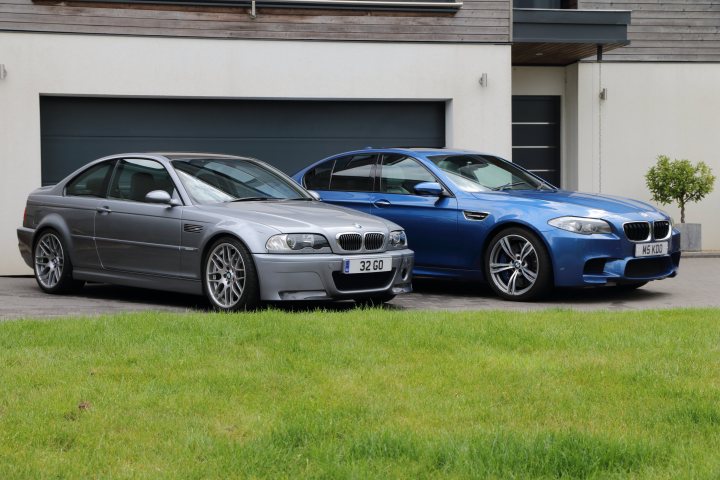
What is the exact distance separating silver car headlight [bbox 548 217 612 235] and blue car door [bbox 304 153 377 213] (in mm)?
2258

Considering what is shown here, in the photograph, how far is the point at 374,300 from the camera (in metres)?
10.9

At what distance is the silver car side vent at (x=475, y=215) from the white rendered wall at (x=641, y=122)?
7.97 meters

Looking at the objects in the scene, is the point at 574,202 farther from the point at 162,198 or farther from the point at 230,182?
the point at 162,198

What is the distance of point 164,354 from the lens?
6887 millimetres

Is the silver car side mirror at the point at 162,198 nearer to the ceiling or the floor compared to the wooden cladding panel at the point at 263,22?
nearer to the floor

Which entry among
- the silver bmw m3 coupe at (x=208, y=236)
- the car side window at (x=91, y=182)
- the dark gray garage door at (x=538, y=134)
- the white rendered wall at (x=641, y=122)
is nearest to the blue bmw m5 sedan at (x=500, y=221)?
the silver bmw m3 coupe at (x=208, y=236)

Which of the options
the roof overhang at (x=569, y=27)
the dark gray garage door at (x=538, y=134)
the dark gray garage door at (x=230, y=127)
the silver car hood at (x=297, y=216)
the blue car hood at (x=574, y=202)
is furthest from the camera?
the dark gray garage door at (x=538, y=134)

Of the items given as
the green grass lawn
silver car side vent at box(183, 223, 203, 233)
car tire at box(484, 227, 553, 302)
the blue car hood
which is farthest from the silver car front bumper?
the blue car hood

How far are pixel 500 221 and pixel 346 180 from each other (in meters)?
2.14

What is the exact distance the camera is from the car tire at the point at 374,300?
33.4 feet

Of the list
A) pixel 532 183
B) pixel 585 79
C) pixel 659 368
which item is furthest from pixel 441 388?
pixel 585 79

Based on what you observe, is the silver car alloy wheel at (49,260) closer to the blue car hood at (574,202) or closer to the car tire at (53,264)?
Result: the car tire at (53,264)

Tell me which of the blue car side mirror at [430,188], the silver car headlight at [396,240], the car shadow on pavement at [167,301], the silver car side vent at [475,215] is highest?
the blue car side mirror at [430,188]

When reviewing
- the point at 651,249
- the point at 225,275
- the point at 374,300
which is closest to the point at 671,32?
the point at 651,249
